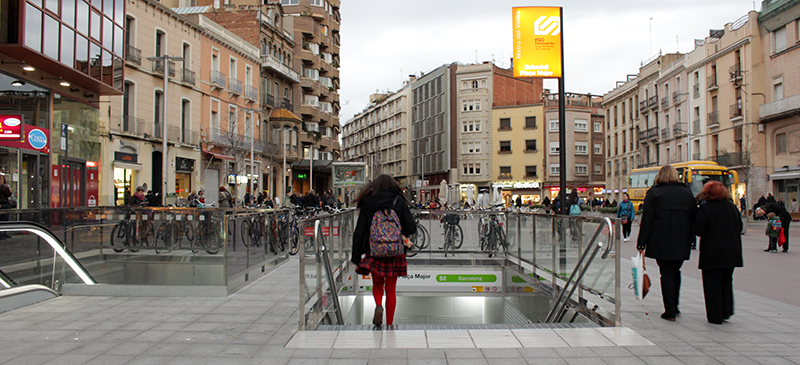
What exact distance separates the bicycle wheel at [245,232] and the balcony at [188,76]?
26.8 meters

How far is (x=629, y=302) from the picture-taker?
25.6ft

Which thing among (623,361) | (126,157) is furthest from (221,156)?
(623,361)

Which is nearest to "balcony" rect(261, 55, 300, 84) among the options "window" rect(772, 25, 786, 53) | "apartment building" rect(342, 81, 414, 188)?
"apartment building" rect(342, 81, 414, 188)

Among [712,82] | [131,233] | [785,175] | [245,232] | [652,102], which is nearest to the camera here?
[245,232]

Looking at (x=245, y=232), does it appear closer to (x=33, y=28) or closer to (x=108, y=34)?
(x=33, y=28)

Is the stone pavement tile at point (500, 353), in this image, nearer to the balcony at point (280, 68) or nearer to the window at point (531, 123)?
the balcony at point (280, 68)

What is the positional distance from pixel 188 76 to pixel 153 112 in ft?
13.5

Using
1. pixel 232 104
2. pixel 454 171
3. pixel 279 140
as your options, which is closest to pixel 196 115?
pixel 232 104

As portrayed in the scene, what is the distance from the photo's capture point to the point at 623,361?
193 inches

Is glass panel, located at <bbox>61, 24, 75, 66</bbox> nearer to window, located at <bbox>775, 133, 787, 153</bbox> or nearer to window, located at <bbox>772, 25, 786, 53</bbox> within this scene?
window, located at <bbox>772, 25, 786, 53</bbox>

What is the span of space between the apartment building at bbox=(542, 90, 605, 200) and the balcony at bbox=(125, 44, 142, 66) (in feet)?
174

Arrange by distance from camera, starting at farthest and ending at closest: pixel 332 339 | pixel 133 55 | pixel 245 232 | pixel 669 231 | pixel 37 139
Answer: pixel 133 55, pixel 37 139, pixel 245 232, pixel 669 231, pixel 332 339

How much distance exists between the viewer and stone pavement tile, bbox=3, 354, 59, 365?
15.6ft

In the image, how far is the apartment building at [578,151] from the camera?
2817 inches
